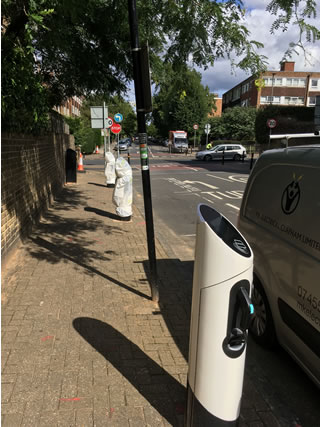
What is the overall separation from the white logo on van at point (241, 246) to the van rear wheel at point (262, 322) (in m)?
1.44

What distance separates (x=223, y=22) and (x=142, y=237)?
4.01 meters

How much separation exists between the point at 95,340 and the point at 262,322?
1581 millimetres

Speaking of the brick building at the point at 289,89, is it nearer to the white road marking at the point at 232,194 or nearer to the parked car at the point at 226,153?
the parked car at the point at 226,153

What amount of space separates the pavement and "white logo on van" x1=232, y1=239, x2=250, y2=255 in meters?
1.34

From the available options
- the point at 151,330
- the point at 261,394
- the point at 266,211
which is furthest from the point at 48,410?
the point at 266,211

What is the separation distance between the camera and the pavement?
2.49 m

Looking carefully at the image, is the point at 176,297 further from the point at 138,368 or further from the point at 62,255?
the point at 62,255

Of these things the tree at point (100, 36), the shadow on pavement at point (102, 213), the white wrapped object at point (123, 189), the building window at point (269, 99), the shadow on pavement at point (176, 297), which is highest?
the building window at point (269, 99)

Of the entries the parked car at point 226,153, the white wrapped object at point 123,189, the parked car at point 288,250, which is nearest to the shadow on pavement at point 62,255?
the parked car at point 288,250

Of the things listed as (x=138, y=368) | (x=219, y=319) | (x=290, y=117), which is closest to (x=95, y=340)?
(x=138, y=368)

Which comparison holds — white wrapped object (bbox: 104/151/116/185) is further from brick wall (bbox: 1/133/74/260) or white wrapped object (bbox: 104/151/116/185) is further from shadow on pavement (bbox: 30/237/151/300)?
shadow on pavement (bbox: 30/237/151/300)

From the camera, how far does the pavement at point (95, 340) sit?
2.49 m

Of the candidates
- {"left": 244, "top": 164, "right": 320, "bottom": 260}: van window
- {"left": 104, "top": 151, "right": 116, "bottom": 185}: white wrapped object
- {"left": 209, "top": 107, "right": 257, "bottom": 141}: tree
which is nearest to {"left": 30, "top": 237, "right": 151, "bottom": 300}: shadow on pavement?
{"left": 244, "top": 164, "right": 320, "bottom": 260}: van window

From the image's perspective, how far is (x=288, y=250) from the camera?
2.82m
